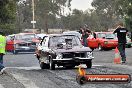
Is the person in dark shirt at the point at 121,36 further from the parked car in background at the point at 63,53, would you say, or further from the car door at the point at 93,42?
the car door at the point at 93,42

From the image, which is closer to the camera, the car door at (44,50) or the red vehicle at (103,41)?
the car door at (44,50)

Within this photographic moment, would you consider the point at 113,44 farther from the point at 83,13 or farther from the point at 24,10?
the point at 83,13

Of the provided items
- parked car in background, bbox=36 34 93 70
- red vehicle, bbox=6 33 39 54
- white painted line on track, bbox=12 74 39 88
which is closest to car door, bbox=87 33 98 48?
red vehicle, bbox=6 33 39 54

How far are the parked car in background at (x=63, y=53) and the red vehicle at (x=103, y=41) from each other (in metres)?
16.6

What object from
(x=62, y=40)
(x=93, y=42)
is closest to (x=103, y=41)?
(x=93, y=42)

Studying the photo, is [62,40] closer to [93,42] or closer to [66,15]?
[93,42]

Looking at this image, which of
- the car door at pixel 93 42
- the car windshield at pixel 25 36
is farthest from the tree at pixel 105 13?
the car windshield at pixel 25 36

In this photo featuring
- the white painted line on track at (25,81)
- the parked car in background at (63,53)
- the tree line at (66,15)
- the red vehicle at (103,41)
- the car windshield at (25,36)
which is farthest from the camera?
the tree line at (66,15)

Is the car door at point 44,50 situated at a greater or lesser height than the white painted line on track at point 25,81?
greater

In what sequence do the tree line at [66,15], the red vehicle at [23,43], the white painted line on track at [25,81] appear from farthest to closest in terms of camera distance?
1. the tree line at [66,15]
2. the red vehicle at [23,43]
3. the white painted line on track at [25,81]

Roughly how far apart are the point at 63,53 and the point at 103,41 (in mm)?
18335

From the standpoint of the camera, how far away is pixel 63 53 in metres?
18.4

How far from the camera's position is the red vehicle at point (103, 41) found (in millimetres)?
36344

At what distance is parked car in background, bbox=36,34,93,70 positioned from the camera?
18.4 meters
